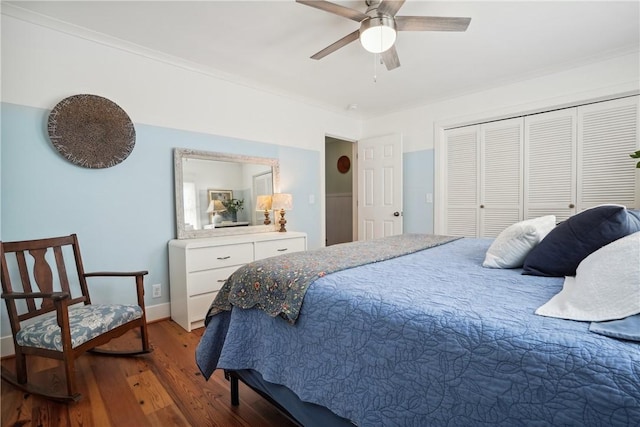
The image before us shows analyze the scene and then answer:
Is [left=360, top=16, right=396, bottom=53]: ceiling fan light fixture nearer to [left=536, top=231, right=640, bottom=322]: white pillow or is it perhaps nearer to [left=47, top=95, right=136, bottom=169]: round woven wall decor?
[left=536, top=231, right=640, bottom=322]: white pillow

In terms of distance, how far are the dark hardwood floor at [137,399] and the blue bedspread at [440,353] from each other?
1.16 ft

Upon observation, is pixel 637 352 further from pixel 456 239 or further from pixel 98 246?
pixel 98 246

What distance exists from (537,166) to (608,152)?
58cm

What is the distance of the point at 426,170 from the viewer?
414 centimetres

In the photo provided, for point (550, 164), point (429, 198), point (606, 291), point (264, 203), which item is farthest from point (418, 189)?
point (606, 291)

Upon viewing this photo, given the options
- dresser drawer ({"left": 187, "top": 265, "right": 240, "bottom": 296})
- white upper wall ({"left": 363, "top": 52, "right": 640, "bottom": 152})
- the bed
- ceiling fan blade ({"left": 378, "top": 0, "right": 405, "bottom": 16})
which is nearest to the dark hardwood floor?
the bed

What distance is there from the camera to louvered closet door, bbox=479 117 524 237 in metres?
3.48

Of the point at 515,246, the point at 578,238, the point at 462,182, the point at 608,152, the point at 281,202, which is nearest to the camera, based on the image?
the point at 578,238

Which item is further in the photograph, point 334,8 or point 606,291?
point 334,8

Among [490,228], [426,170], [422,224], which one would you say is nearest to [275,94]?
[426,170]

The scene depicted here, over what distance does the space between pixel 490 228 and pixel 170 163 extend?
3.67 m

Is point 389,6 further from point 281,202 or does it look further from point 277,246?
point 277,246

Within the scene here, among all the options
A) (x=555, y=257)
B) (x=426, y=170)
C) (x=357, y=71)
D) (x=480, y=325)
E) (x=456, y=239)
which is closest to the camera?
(x=480, y=325)

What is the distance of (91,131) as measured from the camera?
7.83 feet
